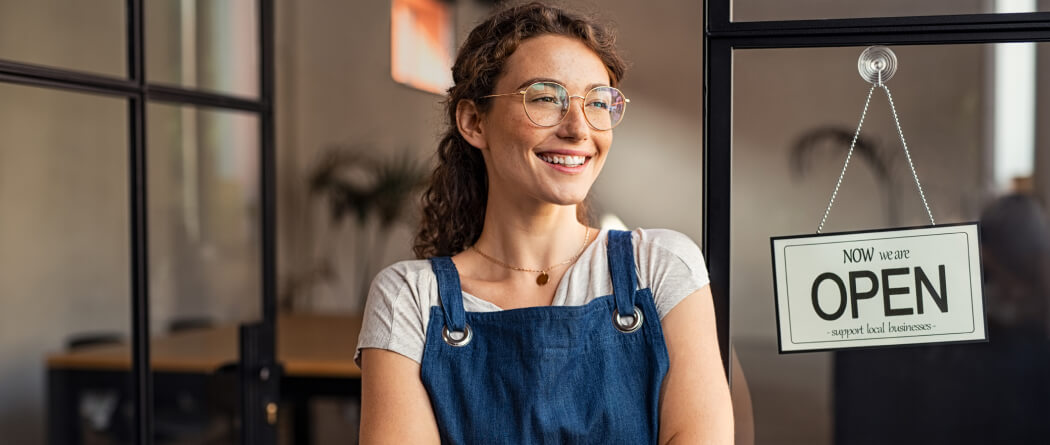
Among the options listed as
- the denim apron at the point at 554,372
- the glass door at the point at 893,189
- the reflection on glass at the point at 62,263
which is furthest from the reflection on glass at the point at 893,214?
the reflection on glass at the point at 62,263

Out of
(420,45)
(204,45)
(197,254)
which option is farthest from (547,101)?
(197,254)

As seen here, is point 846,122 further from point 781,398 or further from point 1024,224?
point 1024,224

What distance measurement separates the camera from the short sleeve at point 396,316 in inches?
54.0

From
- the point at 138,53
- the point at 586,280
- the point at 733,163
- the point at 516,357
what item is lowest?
the point at 516,357

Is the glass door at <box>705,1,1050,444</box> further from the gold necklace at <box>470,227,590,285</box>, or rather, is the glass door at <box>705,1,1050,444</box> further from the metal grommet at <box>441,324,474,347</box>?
the metal grommet at <box>441,324,474,347</box>

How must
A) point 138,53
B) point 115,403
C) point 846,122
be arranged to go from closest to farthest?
point 138,53 < point 115,403 < point 846,122

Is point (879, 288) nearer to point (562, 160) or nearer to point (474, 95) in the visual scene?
point (562, 160)

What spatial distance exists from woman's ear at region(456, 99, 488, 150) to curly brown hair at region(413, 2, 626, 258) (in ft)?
0.05

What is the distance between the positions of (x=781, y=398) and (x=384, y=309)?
5681 millimetres

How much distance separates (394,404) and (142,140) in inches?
64.8

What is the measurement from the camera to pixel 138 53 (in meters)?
2.59

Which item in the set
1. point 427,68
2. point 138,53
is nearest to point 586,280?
point 138,53

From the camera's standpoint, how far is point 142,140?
2652 mm

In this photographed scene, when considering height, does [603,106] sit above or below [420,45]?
below
